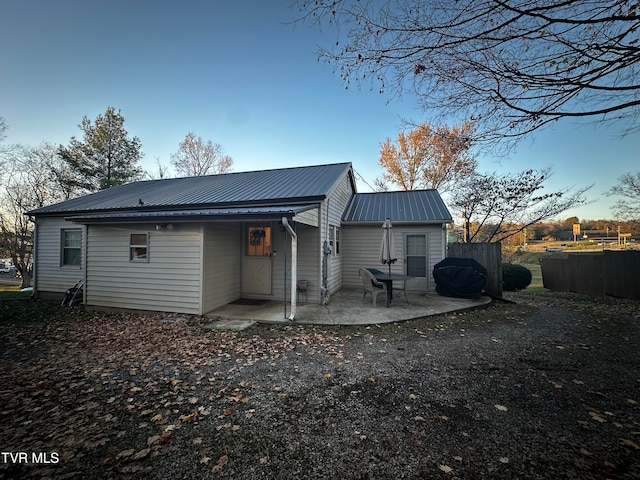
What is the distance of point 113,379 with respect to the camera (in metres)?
3.58

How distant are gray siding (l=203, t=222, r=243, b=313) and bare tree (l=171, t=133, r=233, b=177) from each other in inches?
652

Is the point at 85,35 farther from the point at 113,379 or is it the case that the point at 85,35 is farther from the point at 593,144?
the point at 593,144

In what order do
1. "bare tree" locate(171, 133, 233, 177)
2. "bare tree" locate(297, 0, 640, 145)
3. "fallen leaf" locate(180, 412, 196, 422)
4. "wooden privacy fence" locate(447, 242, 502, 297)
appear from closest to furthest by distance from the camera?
"fallen leaf" locate(180, 412, 196, 422) → "bare tree" locate(297, 0, 640, 145) → "wooden privacy fence" locate(447, 242, 502, 297) → "bare tree" locate(171, 133, 233, 177)

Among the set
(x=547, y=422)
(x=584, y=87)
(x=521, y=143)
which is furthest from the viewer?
(x=521, y=143)

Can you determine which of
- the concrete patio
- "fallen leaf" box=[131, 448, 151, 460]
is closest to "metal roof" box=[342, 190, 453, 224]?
the concrete patio

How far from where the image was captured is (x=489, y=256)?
30.0ft

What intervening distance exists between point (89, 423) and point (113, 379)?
113 centimetres

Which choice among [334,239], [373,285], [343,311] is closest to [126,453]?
[343,311]

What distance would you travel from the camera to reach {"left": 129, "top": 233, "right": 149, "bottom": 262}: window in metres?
7.18

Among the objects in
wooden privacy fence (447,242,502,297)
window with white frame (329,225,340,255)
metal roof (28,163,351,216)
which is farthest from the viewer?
window with white frame (329,225,340,255)

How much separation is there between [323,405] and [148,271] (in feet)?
21.1

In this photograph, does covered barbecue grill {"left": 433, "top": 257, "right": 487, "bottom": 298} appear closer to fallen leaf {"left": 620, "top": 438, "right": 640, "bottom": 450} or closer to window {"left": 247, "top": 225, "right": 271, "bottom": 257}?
window {"left": 247, "top": 225, "right": 271, "bottom": 257}

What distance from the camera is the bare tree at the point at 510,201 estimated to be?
1349 cm

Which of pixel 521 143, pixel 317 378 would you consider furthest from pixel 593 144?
pixel 317 378
